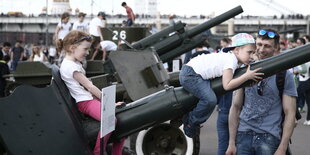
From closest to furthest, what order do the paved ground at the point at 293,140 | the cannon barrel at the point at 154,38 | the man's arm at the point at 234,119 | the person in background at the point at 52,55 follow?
the man's arm at the point at 234,119 < the paved ground at the point at 293,140 < the cannon barrel at the point at 154,38 < the person in background at the point at 52,55

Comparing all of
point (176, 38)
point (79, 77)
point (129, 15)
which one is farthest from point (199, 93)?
point (129, 15)

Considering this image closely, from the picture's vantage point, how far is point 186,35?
14.2m

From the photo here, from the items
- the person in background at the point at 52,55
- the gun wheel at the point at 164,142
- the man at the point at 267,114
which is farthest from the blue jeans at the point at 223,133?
the person in background at the point at 52,55

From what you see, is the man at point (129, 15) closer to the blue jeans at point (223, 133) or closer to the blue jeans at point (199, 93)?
the blue jeans at point (223, 133)

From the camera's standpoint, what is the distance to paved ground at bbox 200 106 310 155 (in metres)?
11.3

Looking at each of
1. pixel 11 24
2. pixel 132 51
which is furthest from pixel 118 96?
pixel 11 24

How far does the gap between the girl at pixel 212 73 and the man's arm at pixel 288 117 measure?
351 mm

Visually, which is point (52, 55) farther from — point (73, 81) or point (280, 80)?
point (280, 80)

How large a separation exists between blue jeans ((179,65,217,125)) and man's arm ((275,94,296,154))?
58cm

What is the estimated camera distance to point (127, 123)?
6168mm

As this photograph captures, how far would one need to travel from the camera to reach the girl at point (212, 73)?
551 centimetres

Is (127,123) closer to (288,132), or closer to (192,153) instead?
(288,132)

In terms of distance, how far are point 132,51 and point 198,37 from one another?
667 centimetres

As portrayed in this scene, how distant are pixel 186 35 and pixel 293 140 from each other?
10.1ft
